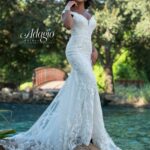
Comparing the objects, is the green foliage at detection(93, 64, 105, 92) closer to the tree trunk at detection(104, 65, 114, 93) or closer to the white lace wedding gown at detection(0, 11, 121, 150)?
the tree trunk at detection(104, 65, 114, 93)

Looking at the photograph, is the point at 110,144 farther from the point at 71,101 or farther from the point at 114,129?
the point at 114,129

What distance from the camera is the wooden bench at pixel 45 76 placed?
20938 mm

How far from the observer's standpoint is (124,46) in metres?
21.4

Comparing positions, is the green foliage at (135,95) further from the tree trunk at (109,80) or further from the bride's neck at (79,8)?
the bride's neck at (79,8)

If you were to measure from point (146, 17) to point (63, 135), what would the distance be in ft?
41.1

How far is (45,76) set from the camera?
21.4m

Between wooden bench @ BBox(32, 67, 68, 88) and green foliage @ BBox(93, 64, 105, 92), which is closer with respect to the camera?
wooden bench @ BBox(32, 67, 68, 88)

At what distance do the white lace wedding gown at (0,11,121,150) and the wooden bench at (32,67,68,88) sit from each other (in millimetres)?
15076

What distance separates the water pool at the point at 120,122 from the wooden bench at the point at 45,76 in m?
3.54

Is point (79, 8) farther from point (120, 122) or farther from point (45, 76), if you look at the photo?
point (45, 76)

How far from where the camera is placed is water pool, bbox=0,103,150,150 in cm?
841

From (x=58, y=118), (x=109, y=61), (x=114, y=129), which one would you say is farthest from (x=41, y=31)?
(x=58, y=118)

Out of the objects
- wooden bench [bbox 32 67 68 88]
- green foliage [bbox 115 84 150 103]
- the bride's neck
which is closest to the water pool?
green foliage [bbox 115 84 150 103]

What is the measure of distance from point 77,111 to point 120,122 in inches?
267
